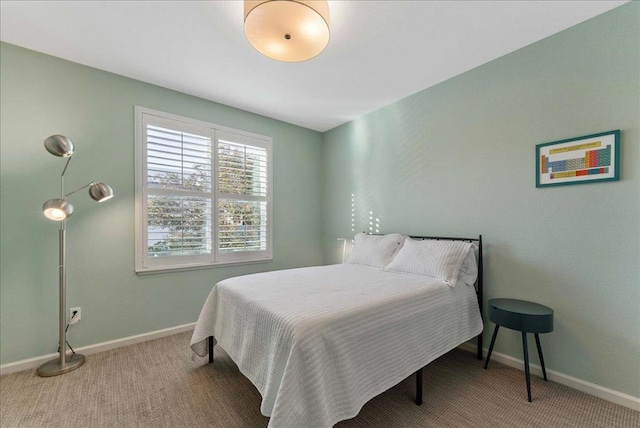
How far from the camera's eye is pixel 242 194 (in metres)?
3.43

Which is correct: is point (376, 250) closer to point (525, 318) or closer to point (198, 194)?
point (525, 318)

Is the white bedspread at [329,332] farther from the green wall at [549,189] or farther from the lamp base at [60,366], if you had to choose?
the lamp base at [60,366]

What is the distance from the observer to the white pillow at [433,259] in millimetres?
2221

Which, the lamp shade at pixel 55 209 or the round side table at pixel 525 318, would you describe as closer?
the round side table at pixel 525 318

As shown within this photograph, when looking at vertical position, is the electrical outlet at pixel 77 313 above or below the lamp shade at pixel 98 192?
below

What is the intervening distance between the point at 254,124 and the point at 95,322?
2751mm

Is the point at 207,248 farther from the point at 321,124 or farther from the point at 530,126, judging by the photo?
the point at 530,126

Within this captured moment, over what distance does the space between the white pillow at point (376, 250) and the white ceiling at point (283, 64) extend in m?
1.65

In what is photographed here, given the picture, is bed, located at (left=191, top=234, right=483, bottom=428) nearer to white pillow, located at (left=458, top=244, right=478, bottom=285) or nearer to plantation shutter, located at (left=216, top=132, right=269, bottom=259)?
white pillow, located at (left=458, top=244, right=478, bottom=285)

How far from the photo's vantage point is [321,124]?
4.00 meters

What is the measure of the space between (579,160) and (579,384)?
1.62m

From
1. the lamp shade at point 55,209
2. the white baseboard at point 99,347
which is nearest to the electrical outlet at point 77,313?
the white baseboard at point 99,347

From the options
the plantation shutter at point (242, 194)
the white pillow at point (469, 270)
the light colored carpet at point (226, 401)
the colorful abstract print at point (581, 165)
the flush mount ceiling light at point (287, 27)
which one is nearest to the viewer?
the flush mount ceiling light at point (287, 27)

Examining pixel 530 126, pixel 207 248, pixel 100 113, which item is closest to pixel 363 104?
pixel 530 126
